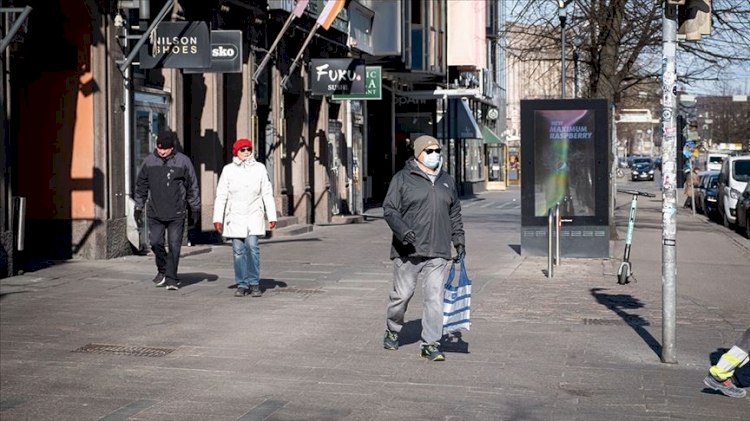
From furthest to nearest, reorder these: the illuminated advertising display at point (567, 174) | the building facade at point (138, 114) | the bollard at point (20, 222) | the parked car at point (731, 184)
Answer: the parked car at point (731, 184) < the illuminated advertising display at point (567, 174) < the building facade at point (138, 114) < the bollard at point (20, 222)

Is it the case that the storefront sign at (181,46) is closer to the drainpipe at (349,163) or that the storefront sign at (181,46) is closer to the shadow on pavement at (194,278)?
the shadow on pavement at (194,278)

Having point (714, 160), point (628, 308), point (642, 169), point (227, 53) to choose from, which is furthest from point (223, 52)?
point (642, 169)

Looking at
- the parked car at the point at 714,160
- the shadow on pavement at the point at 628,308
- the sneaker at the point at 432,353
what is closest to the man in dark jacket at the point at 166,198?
the shadow on pavement at the point at 628,308

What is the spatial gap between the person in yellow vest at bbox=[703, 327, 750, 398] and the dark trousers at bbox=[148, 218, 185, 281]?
728cm

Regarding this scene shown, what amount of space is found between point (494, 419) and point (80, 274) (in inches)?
356

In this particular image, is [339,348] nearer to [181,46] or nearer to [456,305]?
[456,305]

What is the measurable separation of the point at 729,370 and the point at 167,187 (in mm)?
7751

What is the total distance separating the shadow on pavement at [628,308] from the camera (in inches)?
408

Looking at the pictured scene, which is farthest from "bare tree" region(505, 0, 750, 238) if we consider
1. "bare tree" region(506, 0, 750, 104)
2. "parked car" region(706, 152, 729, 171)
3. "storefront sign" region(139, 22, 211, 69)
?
"parked car" region(706, 152, 729, 171)

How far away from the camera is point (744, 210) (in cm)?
2708

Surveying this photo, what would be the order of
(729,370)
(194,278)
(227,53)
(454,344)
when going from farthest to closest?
(227,53) < (194,278) < (454,344) < (729,370)

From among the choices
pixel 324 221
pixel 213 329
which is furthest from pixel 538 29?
pixel 213 329

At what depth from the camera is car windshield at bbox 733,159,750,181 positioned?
1214 inches

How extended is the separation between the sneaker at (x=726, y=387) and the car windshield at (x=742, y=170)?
23685 mm
